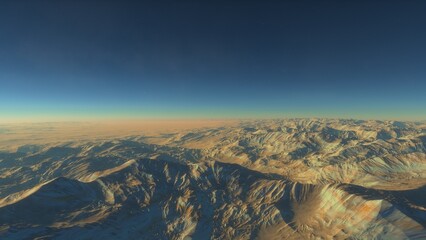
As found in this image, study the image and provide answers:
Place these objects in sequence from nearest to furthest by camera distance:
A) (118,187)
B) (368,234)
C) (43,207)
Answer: (368,234) < (43,207) < (118,187)

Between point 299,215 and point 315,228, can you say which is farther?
point 299,215

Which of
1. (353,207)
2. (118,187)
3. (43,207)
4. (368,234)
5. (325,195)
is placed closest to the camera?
(368,234)

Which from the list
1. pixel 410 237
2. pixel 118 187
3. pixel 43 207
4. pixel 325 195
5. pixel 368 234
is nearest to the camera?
pixel 410 237

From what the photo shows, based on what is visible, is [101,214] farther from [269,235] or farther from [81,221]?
[269,235]

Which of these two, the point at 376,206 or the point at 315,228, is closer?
the point at 376,206

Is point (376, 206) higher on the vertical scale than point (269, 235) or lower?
higher

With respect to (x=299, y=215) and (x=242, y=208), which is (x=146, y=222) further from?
(x=299, y=215)

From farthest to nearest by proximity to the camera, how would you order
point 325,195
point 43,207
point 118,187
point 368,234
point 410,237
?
point 118,187
point 325,195
point 43,207
point 368,234
point 410,237

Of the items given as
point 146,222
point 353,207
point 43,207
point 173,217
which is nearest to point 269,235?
point 353,207

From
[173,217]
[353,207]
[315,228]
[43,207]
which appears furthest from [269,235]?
[43,207]
